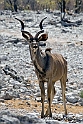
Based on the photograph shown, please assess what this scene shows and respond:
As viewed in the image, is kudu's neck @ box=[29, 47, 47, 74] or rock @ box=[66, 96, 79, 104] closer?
kudu's neck @ box=[29, 47, 47, 74]

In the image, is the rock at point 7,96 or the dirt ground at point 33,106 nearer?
the dirt ground at point 33,106

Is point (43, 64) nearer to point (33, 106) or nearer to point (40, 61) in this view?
point (40, 61)

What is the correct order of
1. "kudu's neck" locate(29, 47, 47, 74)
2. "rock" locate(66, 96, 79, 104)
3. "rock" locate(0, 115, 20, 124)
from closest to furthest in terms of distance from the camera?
1. "rock" locate(0, 115, 20, 124)
2. "kudu's neck" locate(29, 47, 47, 74)
3. "rock" locate(66, 96, 79, 104)

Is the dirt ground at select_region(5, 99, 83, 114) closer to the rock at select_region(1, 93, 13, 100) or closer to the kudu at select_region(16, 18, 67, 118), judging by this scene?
the rock at select_region(1, 93, 13, 100)

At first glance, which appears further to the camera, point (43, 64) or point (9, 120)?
point (43, 64)

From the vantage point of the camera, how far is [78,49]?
28047 millimetres

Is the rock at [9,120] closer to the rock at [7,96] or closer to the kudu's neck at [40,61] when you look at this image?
the kudu's neck at [40,61]

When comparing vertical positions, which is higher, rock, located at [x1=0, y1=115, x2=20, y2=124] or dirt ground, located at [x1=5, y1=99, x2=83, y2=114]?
rock, located at [x1=0, y1=115, x2=20, y2=124]

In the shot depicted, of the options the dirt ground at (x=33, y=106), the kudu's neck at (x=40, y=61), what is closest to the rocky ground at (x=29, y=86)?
the dirt ground at (x=33, y=106)

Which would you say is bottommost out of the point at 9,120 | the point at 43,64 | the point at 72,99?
the point at 72,99

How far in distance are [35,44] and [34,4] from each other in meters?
77.8

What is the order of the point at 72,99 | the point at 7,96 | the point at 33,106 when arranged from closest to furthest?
1. the point at 33,106
2. the point at 7,96
3. the point at 72,99

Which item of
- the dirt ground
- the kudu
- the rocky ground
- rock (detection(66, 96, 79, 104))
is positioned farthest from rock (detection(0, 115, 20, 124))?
rock (detection(66, 96, 79, 104))

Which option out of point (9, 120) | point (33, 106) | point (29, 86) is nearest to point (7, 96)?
point (33, 106)
